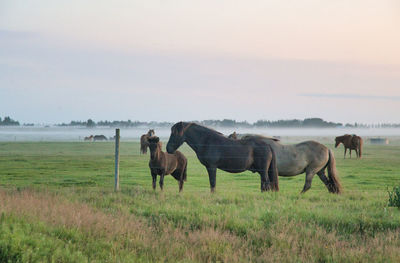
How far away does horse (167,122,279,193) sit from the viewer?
46.3 feet

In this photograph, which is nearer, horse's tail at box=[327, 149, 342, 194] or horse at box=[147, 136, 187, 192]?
horse at box=[147, 136, 187, 192]

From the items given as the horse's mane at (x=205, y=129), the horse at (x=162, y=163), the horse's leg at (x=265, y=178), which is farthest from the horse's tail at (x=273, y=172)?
the horse at (x=162, y=163)

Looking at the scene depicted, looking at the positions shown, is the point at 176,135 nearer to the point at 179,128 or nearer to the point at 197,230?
the point at 179,128

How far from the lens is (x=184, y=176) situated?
16.2 metres

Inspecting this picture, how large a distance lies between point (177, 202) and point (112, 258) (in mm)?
4907

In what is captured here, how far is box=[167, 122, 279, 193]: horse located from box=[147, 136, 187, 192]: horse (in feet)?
1.70

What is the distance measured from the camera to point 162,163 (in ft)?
48.1

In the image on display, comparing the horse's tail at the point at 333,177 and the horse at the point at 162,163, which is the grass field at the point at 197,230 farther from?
the horse at the point at 162,163

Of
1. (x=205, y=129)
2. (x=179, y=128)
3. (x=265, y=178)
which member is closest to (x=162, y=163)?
(x=179, y=128)

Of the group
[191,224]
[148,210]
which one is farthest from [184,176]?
[191,224]

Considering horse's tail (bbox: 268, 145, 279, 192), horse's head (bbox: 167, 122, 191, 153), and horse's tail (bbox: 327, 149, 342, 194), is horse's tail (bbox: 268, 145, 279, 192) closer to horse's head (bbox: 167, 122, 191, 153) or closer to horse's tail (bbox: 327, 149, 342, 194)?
horse's tail (bbox: 327, 149, 342, 194)

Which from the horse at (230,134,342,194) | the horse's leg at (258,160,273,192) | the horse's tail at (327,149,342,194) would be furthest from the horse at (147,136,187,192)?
the horse's tail at (327,149,342,194)

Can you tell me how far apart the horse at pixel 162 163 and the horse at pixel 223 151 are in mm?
518

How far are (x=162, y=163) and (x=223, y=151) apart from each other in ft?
7.70
